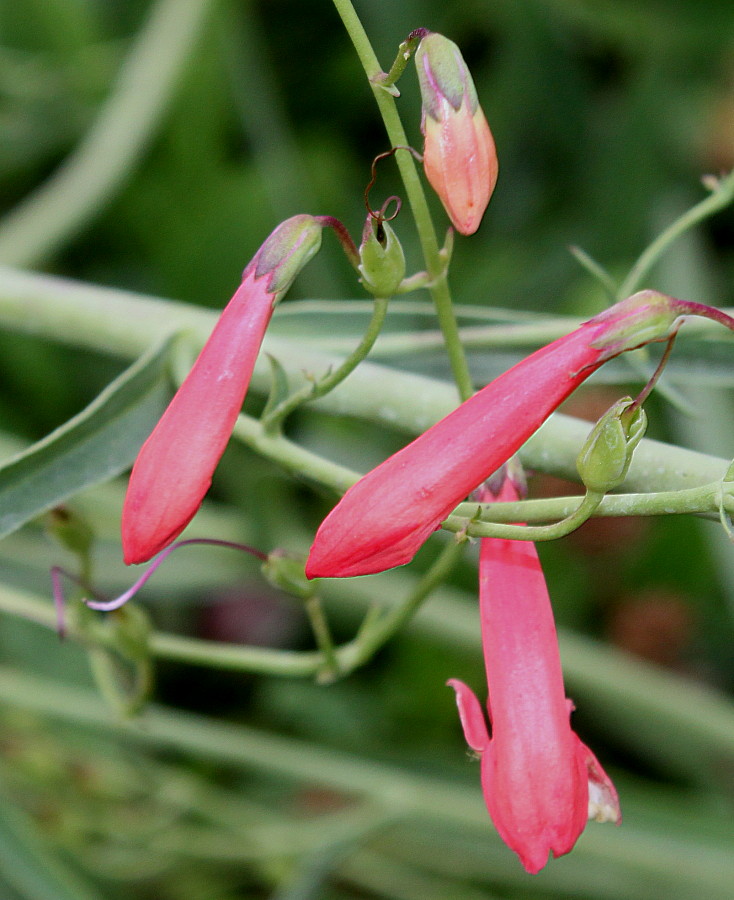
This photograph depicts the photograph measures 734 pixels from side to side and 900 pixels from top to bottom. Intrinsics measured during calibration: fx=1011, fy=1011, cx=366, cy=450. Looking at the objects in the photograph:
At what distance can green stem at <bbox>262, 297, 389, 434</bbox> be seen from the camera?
385mm

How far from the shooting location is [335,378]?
0.41 metres

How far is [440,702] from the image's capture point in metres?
0.96

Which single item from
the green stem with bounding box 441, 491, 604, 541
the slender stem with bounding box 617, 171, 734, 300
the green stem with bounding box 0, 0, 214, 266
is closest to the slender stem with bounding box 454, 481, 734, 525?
the green stem with bounding box 441, 491, 604, 541

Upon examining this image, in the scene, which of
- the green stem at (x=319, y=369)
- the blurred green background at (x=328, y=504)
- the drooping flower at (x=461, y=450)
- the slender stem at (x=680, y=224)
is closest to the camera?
the drooping flower at (x=461, y=450)

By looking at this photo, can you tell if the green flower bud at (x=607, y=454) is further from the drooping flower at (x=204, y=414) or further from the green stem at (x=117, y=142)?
the green stem at (x=117, y=142)

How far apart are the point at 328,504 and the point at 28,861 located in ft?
1.53

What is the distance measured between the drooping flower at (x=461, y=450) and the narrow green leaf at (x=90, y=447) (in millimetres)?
187

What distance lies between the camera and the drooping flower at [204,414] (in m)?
0.32

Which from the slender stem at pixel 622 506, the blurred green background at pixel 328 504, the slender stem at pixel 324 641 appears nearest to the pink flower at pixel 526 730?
the slender stem at pixel 622 506

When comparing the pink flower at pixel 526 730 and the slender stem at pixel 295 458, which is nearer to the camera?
the pink flower at pixel 526 730

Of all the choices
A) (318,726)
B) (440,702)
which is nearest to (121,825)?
(318,726)

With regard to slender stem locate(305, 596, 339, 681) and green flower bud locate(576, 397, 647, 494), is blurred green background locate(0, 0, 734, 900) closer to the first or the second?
slender stem locate(305, 596, 339, 681)

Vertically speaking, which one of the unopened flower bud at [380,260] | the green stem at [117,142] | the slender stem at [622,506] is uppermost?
the green stem at [117,142]

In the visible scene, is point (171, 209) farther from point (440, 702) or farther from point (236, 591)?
point (440, 702)
